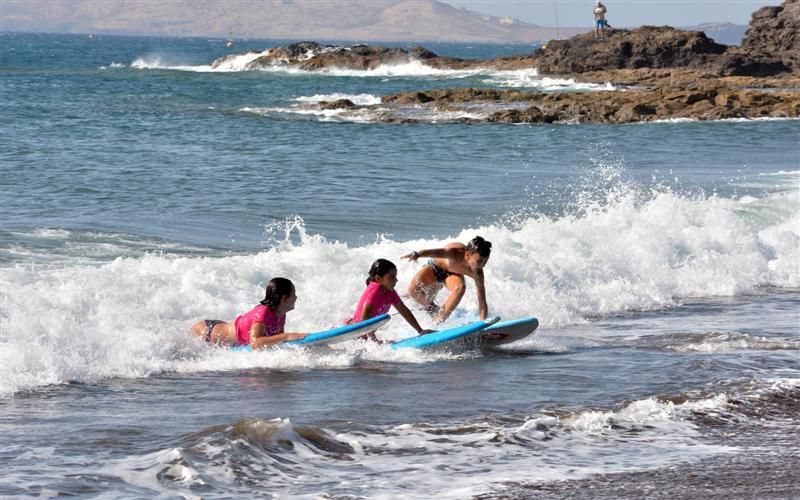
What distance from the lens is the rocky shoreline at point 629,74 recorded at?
42438 millimetres

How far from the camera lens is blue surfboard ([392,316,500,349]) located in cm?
1085

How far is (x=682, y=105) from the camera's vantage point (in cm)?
4312

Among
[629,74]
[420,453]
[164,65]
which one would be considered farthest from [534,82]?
[420,453]

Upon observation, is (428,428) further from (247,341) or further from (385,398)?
(247,341)

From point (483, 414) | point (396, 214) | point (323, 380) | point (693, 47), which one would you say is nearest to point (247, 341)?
point (323, 380)

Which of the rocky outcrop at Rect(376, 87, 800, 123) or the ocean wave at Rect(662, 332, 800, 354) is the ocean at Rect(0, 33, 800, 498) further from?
the rocky outcrop at Rect(376, 87, 800, 123)

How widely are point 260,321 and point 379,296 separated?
4.02ft

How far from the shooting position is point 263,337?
1032 centimetres

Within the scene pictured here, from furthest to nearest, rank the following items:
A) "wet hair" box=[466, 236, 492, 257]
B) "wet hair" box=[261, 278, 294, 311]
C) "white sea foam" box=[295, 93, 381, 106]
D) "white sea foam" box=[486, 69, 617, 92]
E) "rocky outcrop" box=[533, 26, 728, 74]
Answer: "rocky outcrop" box=[533, 26, 728, 74], "white sea foam" box=[486, 69, 617, 92], "white sea foam" box=[295, 93, 381, 106], "wet hair" box=[466, 236, 492, 257], "wet hair" box=[261, 278, 294, 311]

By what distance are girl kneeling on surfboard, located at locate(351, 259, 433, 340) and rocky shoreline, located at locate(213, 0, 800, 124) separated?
30788 mm

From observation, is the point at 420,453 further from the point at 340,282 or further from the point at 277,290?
the point at 340,282

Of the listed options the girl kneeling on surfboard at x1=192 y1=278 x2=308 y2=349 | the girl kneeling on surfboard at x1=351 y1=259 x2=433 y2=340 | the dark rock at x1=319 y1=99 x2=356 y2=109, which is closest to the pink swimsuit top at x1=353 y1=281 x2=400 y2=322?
the girl kneeling on surfboard at x1=351 y1=259 x2=433 y2=340

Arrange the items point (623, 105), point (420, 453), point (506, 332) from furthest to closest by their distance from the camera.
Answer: point (623, 105) → point (506, 332) → point (420, 453)

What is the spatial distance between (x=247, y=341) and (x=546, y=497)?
4.41 meters
